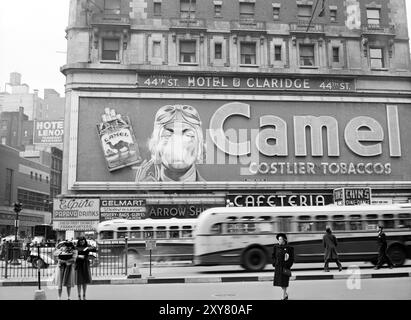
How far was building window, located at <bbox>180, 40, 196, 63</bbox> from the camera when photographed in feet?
112

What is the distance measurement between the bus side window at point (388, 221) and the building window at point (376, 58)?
Result: 19.2 metres

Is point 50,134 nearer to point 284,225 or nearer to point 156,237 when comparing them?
point 156,237

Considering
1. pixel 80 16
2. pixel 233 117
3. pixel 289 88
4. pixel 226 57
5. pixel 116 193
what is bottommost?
pixel 116 193

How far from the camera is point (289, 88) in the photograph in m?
34.0

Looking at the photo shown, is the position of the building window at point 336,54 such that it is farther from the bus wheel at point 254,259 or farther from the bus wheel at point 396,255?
the bus wheel at point 254,259

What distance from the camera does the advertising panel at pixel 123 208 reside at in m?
31.4

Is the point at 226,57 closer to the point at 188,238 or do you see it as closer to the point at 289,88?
the point at 289,88

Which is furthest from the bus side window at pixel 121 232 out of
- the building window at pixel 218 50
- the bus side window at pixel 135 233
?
the building window at pixel 218 50

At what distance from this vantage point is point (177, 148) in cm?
3259

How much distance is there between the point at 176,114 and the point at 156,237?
36.5 feet

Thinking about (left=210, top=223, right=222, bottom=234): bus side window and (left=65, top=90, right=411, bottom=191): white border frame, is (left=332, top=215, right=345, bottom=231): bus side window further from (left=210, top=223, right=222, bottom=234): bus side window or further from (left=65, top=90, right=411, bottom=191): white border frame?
(left=65, top=90, right=411, bottom=191): white border frame

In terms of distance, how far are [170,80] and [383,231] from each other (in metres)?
19.6

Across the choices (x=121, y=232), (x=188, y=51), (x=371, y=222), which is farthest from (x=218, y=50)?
(x=371, y=222)
